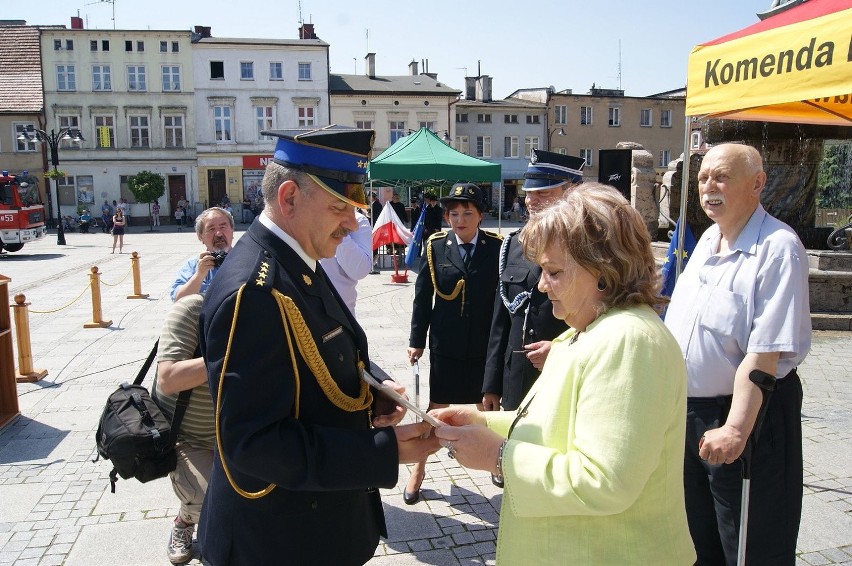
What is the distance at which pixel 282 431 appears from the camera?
177cm

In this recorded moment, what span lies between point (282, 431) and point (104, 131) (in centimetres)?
4686

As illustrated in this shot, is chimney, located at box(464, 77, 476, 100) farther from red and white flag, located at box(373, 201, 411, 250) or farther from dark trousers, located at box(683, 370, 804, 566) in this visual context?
dark trousers, located at box(683, 370, 804, 566)

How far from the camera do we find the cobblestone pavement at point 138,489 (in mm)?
3736

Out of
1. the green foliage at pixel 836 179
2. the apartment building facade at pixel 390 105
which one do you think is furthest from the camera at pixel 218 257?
the apartment building facade at pixel 390 105

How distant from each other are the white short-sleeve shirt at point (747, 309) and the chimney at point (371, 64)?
163ft

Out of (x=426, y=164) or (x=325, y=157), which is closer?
(x=325, y=157)

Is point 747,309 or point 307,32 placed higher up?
point 307,32

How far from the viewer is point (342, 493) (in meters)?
2.09

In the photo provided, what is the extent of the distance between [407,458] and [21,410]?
5.73m

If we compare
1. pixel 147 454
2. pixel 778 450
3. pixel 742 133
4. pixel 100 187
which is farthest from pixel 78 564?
pixel 100 187

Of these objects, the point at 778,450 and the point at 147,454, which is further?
the point at 147,454

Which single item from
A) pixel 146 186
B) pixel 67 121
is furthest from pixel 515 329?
pixel 67 121

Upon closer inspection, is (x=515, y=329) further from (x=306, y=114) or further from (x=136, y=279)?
(x=306, y=114)

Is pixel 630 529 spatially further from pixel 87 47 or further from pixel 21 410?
pixel 87 47
